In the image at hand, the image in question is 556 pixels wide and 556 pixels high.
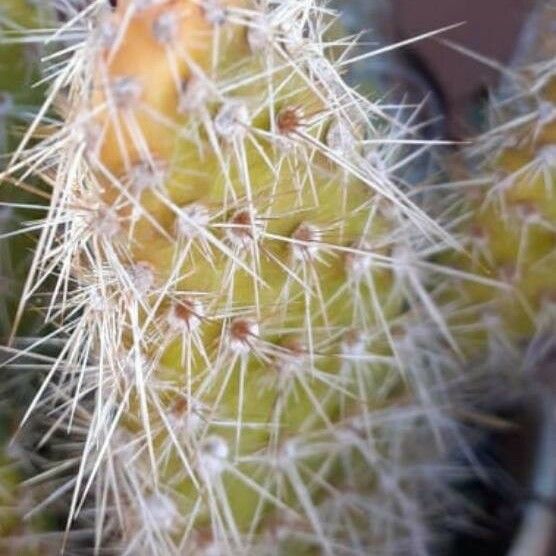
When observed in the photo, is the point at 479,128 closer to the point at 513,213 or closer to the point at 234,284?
the point at 513,213

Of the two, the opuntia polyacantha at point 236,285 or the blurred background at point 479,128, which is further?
the blurred background at point 479,128

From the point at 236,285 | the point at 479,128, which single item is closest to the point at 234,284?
the point at 236,285

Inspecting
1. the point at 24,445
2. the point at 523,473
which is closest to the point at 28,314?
the point at 24,445

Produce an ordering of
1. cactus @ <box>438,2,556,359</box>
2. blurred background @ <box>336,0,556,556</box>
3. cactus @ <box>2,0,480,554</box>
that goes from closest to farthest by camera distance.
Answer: cactus @ <box>2,0,480,554</box> < cactus @ <box>438,2,556,359</box> < blurred background @ <box>336,0,556,556</box>

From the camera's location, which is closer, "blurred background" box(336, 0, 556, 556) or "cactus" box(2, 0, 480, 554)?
"cactus" box(2, 0, 480, 554)

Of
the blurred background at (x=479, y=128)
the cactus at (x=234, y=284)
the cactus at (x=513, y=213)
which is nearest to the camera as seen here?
the cactus at (x=234, y=284)

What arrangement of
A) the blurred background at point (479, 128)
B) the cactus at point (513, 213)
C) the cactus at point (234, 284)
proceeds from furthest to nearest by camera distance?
the blurred background at point (479, 128) < the cactus at point (513, 213) < the cactus at point (234, 284)

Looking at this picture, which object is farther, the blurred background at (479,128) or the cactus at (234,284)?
the blurred background at (479,128)

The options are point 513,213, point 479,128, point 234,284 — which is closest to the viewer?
point 234,284
